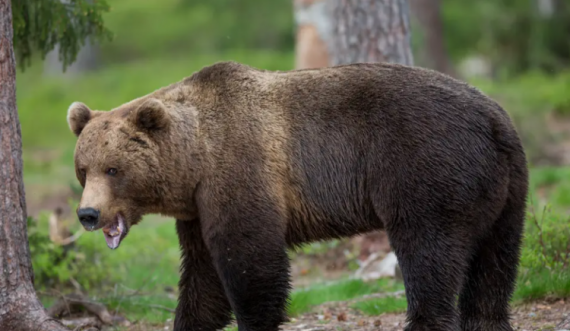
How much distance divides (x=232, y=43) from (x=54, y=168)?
34.8ft

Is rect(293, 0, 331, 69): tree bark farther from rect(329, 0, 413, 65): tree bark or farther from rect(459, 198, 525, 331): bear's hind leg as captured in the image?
rect(459, 198, 525, 331): bear's hind leg

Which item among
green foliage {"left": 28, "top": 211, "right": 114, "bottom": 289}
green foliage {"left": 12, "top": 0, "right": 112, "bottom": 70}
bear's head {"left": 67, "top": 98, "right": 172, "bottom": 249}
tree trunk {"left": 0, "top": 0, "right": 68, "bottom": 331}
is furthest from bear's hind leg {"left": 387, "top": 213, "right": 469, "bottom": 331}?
green foliage {"left": 28, "top": 211, "right": 114, "bottom": 289}

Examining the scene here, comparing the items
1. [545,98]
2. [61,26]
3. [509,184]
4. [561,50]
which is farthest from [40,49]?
[561,50]

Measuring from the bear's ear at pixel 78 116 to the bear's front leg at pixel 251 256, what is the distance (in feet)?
3.73

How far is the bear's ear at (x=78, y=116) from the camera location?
217 inches

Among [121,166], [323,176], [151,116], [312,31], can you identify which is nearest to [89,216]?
[121,166]

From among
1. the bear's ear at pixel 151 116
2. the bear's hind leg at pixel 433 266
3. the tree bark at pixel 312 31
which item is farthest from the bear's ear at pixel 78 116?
the tree bark at pixel 312 31

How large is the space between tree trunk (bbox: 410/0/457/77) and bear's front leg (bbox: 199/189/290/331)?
41.9 feet

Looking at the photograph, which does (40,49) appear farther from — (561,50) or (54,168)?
(561,50)

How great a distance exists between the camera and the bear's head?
522cm

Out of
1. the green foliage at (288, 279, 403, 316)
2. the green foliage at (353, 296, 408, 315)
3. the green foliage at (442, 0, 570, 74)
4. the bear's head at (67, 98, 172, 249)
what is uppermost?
the green foliage at (442, 0, 570, 74)

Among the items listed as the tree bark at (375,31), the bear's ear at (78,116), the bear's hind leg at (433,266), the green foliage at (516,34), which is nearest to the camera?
the bear's hind leg at (433,266)

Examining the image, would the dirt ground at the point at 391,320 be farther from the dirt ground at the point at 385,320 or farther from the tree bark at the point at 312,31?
the tree bark at the point at 312,31

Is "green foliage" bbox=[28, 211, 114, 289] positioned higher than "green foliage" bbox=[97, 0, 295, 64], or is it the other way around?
"green foliage" bbox=[97, 0, 295, 64]
